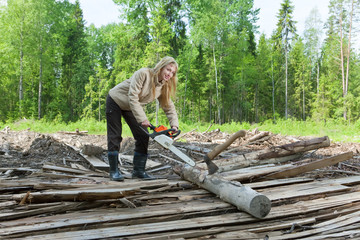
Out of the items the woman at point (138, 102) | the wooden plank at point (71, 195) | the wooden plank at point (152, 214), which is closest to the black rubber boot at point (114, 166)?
the woman at point (138, 102)

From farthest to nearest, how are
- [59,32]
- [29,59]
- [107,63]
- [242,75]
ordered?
[107,63], [242,75], [59,32], [29,59]

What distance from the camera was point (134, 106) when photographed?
382cm

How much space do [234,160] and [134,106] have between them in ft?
7.83

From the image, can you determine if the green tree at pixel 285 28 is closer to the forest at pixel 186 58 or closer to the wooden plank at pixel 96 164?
the forest at pixel 186 58

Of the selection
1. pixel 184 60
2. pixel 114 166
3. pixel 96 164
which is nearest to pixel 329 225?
pixel 114 166

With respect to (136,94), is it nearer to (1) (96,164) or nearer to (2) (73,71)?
(1) (96,164)

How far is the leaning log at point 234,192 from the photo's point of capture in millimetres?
2873

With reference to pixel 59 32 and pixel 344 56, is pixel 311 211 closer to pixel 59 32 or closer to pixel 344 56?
pixel 344 56

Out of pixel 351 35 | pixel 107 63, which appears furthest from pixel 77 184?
pixel 107 63

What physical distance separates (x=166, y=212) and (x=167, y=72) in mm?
1965

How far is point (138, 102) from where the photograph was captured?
3.87m

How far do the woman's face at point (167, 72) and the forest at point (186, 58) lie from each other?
15194mm

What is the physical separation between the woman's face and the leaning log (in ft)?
4.80

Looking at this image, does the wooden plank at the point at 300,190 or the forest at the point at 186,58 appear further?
the forest at the point at 186,58
